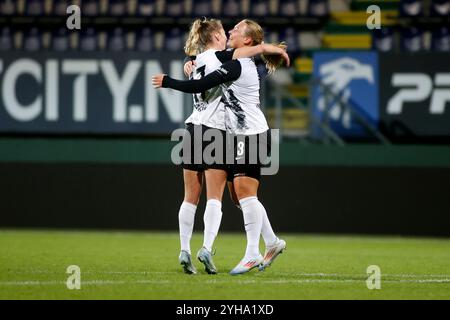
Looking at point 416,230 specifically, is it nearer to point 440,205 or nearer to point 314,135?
point 440,205

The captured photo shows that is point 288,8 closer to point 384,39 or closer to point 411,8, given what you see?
point 384,39

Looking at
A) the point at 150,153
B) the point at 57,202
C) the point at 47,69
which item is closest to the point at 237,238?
the point at 150,153

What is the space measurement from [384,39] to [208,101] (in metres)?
8.97

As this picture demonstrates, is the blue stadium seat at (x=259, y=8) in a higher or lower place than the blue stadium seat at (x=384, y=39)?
higher

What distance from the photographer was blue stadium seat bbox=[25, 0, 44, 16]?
1670 cm

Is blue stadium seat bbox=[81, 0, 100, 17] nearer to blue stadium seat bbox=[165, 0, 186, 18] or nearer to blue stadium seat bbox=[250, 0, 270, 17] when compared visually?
blue stadium seat bbox=[165, 0, 186, 18]

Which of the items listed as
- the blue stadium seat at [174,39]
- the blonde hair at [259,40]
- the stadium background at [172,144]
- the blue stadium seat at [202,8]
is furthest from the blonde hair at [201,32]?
the blue stadium seat at [202,8]

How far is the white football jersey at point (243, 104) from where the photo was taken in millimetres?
7570

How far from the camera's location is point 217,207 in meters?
7.52

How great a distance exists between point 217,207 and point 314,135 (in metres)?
6.22

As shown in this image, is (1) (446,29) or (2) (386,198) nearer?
(2) (386,198)

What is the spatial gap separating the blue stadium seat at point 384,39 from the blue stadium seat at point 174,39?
3056 millimetres

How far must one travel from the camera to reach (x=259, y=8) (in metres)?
17.0

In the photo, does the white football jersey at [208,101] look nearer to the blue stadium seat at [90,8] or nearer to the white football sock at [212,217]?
the white football sock at [212,217]
